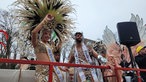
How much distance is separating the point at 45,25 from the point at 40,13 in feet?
1.31

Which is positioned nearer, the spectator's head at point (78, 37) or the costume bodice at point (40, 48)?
the costume bodice at point (40, 48)

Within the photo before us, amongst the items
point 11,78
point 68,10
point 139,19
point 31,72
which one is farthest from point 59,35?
point 139,19

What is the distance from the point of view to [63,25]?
14.0ft

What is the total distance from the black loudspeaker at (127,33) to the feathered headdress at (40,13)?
6.19 feet

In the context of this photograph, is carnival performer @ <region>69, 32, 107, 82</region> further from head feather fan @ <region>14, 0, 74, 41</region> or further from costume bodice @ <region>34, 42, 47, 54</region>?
costume bodice @ <region>34, 42, 47, 54</region>

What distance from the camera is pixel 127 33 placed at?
577 cm

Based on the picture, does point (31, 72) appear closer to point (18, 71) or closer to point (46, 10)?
point (18, 71)

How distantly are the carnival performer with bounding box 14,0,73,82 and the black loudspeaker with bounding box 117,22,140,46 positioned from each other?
1.71m

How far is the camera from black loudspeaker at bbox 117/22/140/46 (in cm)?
569

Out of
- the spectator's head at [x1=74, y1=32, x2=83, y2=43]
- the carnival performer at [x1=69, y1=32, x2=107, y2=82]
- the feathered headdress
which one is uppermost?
the feathered headdress

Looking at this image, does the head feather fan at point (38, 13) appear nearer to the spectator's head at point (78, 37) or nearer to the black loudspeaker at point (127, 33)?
the spectator's head at point (78, 37)

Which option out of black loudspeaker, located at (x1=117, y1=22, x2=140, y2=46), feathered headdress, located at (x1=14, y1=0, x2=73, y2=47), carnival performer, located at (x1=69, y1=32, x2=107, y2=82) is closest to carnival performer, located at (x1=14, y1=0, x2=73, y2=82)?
feathered headdress, located at (x1=14, y1=0, x2=73, y2=47)

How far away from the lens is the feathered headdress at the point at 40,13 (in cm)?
406

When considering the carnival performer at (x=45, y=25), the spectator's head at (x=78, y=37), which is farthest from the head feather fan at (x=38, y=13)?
the spectator's head at (x=78, y=37)
